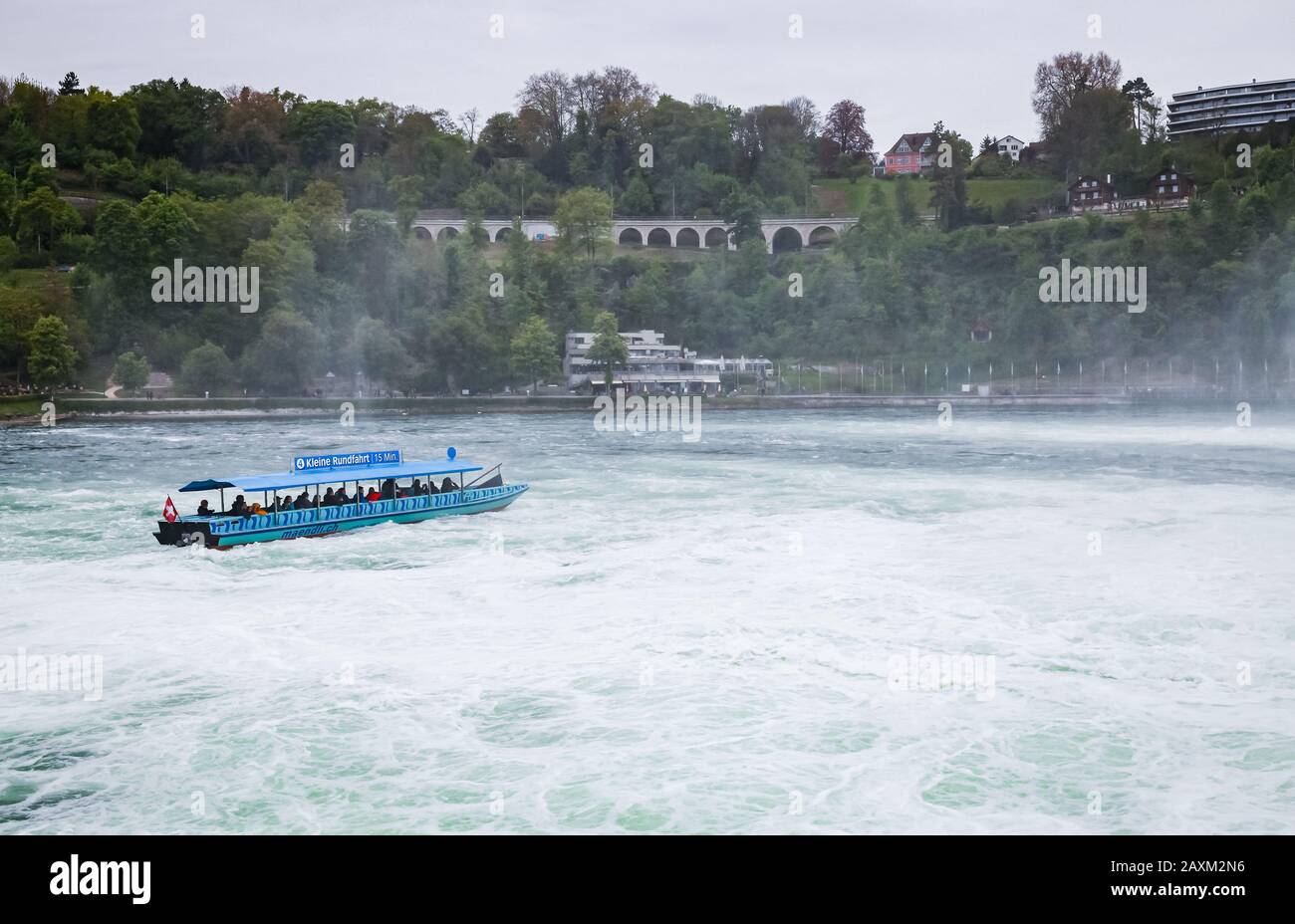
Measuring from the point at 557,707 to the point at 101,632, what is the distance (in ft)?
31.2

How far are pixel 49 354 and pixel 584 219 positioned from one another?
5474 cm

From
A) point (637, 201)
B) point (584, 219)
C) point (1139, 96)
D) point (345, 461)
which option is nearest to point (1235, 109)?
point (1139, 96)

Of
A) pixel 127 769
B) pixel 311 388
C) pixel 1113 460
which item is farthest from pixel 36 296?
pixel 127 769

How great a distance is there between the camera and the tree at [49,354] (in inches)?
3051

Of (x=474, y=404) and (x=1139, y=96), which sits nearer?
(x=474, y=404)

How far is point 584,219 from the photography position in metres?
119

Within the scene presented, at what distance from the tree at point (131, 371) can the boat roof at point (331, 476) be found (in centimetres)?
5255

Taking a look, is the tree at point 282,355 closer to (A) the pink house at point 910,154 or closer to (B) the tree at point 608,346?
(B) the tree at point 608,346

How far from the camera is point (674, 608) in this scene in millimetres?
24703

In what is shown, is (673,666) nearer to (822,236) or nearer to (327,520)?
(327,520)

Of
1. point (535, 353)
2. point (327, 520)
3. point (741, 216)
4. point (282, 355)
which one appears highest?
point (741, 216)

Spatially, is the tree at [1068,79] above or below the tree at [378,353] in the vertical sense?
above

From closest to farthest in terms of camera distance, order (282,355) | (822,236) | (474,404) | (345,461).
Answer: (345,461) → (282,355) → (474,404) → (822,236)

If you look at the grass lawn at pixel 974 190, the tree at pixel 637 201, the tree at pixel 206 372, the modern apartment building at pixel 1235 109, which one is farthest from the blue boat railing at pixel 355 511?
the modern apartment building at pixel 1235 109
